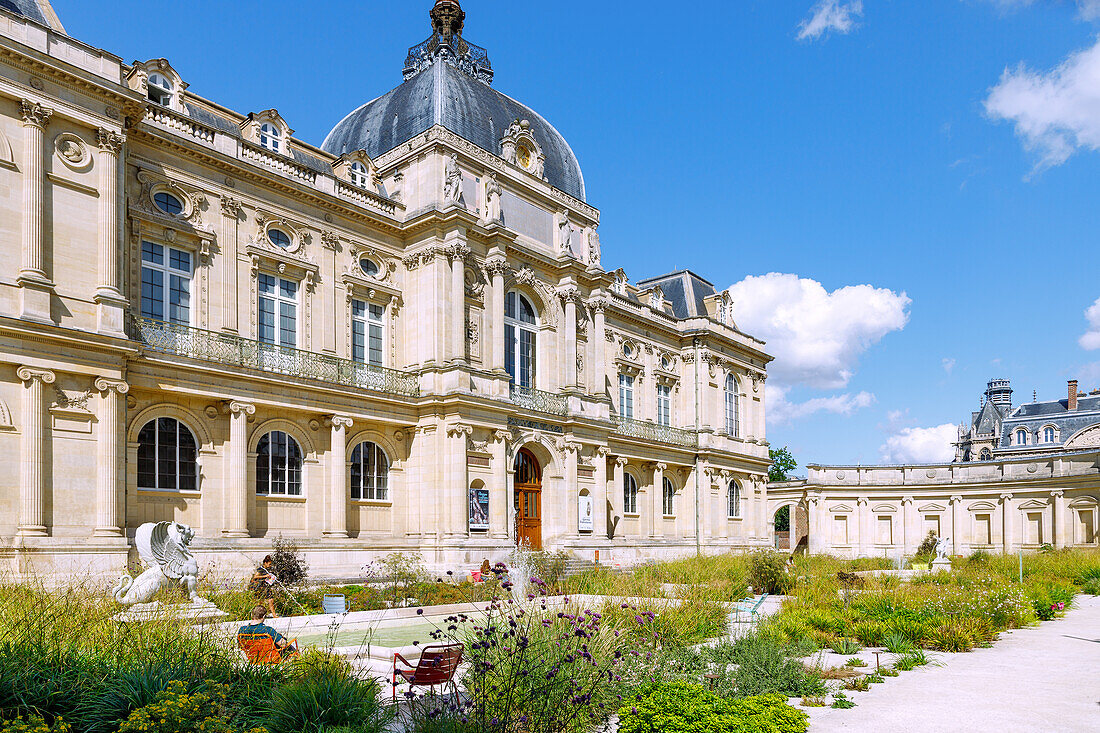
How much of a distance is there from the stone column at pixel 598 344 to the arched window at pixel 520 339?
2900 millimetres

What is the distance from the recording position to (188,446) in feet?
73.9

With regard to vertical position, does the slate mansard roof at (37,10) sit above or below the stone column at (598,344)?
above

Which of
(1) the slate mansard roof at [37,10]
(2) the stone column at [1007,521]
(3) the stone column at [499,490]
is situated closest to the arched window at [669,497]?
(3) the stone column at [499,490]

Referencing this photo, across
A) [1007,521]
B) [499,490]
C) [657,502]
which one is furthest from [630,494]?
[1007,521]

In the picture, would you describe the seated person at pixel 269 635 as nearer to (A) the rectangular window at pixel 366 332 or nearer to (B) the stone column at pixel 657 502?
Result: (A) the rectangular window at pixel 366 332

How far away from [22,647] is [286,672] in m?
2.53

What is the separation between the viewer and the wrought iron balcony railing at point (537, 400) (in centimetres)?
3094

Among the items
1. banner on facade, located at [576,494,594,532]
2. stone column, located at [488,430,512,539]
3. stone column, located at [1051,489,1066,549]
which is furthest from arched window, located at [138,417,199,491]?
stone column, located at [1051,489,1066,549]

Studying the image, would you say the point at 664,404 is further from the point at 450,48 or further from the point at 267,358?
the point at 267,358

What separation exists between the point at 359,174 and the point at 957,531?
39.4 metres

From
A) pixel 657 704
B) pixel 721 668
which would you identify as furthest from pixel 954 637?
pixel 657 704

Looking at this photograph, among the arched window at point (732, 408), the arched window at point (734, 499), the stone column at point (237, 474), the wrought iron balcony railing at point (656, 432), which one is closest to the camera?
the stone column at point (237, 474)

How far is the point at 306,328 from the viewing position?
85.6ft

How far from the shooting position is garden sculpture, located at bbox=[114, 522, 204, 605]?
15320 mm
